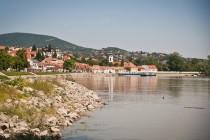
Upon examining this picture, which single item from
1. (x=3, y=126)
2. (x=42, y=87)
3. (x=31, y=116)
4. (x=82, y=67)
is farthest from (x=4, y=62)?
(x=82, y=67)

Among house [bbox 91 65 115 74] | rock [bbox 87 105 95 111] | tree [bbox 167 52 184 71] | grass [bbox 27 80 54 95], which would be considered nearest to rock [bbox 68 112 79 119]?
rock [bbox 87 105 95 111]

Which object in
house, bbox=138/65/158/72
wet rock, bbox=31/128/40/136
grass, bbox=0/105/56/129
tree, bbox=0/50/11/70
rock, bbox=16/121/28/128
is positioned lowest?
wet rock, bbox=31/128/40/136

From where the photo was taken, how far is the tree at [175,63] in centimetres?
14438

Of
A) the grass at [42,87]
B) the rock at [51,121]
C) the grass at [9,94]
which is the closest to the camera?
the rock at [51,121]

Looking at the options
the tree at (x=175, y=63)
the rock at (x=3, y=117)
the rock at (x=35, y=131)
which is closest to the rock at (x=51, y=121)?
the rock at (x=35, y=131)

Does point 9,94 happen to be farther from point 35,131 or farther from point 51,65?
point 51,65

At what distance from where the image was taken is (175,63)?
478 ft

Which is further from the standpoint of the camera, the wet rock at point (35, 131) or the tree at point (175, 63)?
the tree at point (175, 63)

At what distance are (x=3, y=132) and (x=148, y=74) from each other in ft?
392

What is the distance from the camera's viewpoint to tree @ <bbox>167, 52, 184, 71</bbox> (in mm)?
144375

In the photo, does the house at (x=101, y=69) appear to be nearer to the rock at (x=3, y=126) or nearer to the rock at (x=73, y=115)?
the rock at (x=73, y=115)

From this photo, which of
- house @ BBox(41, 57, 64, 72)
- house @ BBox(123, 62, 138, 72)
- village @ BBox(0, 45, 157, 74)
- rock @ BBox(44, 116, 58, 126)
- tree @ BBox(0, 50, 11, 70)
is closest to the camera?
rock @ BBox(44, 116, 58, 126)

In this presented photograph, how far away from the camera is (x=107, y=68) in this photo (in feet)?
486

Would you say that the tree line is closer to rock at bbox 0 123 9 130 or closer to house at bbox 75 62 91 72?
rock at bbox 0 123 9 130
